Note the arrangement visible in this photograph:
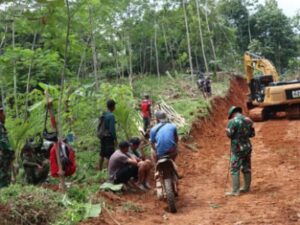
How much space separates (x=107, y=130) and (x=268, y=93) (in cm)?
982

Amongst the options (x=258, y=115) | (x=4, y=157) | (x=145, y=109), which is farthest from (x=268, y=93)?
(x=4, y=157)

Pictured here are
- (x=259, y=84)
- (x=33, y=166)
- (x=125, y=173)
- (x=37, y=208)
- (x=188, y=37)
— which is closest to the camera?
(x=37, y=208)

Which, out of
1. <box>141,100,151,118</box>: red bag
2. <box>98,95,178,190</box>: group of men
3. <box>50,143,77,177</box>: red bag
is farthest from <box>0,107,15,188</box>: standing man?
<box>141,100,151,118</box>: red bag

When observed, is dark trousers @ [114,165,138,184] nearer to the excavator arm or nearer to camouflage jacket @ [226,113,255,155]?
camouflage jacket @ [226,113,255,155]

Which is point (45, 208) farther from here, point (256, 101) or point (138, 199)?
point (256, 101)

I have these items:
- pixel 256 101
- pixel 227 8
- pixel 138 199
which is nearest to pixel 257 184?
pixel 138 199

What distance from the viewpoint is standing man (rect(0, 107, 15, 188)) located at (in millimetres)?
7863

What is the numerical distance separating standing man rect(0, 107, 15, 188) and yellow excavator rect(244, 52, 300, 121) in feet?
38.9

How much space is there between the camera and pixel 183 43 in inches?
1375

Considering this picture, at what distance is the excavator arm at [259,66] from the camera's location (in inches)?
800

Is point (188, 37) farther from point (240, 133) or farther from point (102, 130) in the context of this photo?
point (240, 133)

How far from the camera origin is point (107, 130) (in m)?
9.66

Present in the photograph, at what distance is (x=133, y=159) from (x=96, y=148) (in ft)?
9.01

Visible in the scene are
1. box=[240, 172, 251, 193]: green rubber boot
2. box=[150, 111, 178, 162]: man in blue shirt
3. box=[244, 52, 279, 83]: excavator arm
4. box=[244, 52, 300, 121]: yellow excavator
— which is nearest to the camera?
box=[150, 111, 178, 162]: man in blue shirt
